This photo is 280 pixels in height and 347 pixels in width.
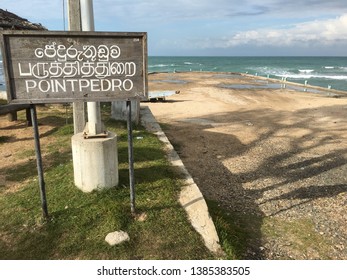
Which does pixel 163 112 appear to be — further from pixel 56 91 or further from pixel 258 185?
pixel 56 91

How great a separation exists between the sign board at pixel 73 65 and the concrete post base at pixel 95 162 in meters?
1.12

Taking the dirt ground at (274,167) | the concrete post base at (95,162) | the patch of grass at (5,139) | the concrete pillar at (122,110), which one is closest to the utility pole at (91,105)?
the concrete post base at (95,162)

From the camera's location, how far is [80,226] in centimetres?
438

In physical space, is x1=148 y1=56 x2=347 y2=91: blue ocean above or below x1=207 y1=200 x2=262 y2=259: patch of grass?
below

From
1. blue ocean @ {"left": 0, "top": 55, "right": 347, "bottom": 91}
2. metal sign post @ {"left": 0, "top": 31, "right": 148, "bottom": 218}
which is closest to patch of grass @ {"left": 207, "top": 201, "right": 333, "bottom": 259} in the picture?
metal sign post @ {"left": 0, "top": 31, "right": 148, "bottom": 218}

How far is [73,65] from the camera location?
3992 millimetres

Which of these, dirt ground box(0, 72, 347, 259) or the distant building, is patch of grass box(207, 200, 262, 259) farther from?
the distant building

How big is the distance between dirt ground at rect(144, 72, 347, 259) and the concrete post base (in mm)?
2598

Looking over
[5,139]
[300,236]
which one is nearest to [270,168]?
[300,236]

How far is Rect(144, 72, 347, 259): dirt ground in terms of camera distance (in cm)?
555

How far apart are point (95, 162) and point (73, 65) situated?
67.5 inches

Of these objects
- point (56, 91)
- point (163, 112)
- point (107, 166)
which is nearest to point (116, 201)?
point (107, 166)

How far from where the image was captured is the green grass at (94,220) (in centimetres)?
393

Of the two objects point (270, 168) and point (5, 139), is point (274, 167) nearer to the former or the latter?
point (270, 168)
